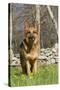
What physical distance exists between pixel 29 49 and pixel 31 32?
0.12 meters

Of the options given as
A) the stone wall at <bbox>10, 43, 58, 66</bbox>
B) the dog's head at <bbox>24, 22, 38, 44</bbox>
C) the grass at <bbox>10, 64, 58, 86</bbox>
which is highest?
the dog's head at <bbox>24, 22, 38, 44</bbox>

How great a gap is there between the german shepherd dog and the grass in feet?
0.11

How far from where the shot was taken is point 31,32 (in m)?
1.50

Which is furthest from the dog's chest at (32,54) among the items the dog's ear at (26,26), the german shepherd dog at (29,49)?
the dog's ear at (26,26)

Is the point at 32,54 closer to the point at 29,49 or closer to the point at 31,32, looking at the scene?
the point at 29,49

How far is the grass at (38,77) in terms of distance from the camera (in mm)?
1469

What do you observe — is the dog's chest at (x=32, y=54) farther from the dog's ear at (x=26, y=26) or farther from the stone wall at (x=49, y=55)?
the dog's ear at (x=26, y=26)

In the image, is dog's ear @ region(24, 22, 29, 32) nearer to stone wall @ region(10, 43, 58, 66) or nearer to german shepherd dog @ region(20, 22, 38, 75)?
german shepherd dog @ region(20, 22, 38, 75)

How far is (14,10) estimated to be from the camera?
4.82ft

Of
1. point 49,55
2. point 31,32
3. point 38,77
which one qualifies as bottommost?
point 38,77

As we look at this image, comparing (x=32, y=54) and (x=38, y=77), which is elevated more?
(x=32, y=54)

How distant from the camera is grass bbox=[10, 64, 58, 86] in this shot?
147 cm

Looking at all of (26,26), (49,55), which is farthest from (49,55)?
(26,26)

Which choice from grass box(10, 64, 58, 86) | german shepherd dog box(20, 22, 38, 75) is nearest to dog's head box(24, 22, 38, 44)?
german shepherd dog box(20, 22, 38, 75)
